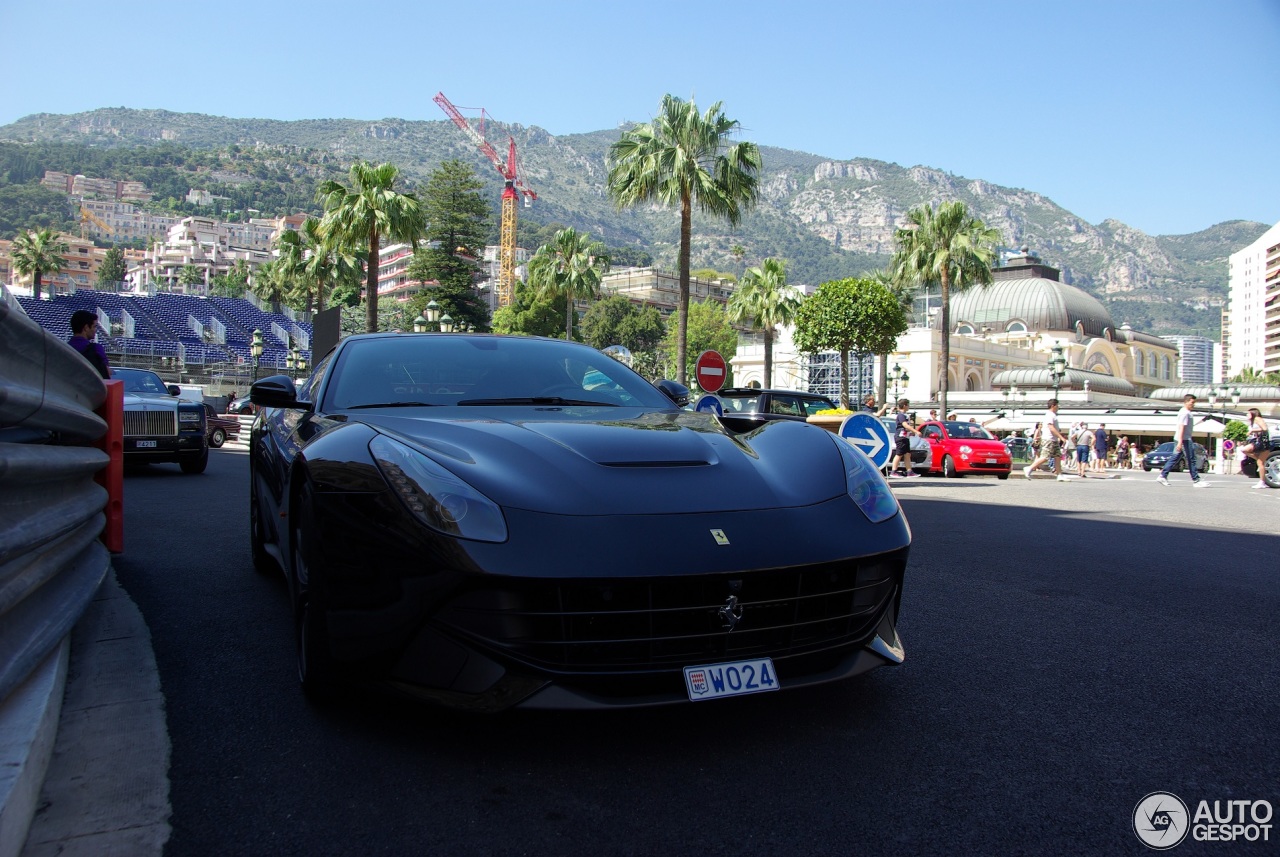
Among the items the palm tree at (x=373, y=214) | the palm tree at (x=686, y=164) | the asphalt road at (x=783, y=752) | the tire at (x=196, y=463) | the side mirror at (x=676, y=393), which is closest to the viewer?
the asphalt road at (x=783, y=752)

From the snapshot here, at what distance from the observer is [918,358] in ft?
251

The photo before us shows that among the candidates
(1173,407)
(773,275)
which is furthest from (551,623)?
(1173,407)

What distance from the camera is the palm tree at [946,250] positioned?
37.3 m

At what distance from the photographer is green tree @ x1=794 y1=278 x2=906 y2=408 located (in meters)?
49.1

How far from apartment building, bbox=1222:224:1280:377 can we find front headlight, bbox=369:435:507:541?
591 ft

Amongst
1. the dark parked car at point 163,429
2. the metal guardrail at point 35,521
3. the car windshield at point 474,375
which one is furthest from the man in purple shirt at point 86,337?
the car windshield at point 474,375

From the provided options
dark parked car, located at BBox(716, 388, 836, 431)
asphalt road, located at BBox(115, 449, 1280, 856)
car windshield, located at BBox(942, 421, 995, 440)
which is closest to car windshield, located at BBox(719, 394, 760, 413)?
dark parked car, located at BBox(716, 388, 836, 431)

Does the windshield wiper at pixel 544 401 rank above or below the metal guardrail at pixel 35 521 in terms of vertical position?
above

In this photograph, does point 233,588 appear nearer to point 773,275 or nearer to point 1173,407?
point 773,275

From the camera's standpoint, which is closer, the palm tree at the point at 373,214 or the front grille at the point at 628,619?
the front grille at the point at 628,619

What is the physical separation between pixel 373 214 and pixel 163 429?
17.7 metres

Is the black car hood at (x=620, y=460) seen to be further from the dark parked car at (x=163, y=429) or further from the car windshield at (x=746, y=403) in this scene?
the car windshield at (x=746, y=403)

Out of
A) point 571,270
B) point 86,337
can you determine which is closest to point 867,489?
point 86,337

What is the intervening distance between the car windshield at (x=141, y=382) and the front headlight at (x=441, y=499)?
40.4ft
